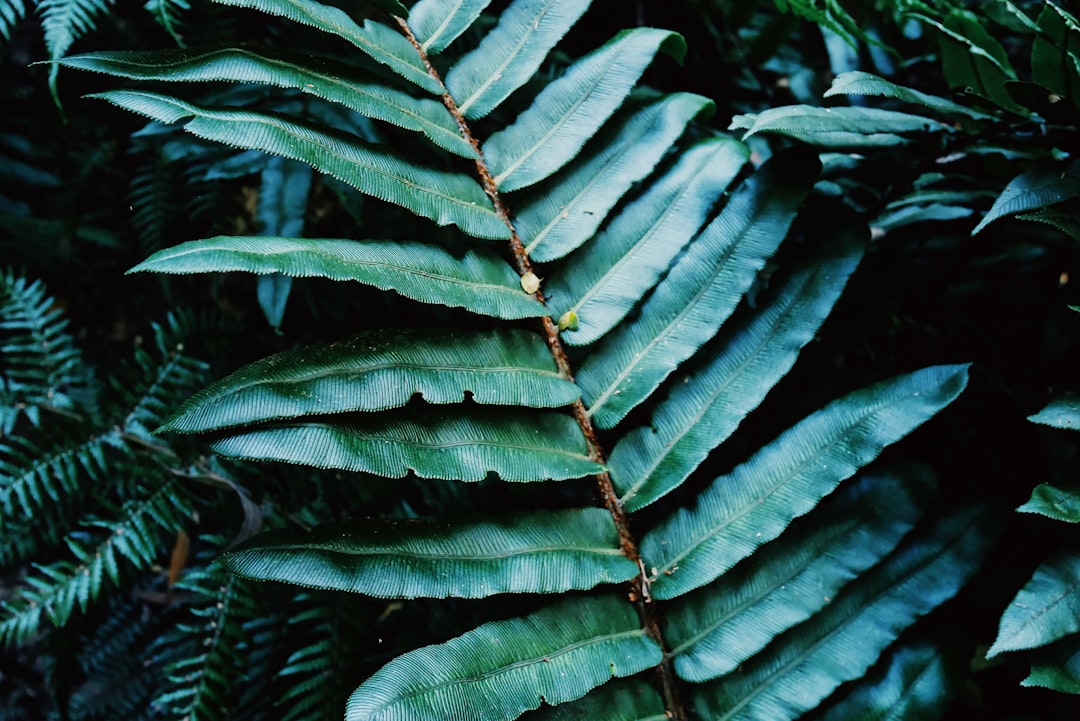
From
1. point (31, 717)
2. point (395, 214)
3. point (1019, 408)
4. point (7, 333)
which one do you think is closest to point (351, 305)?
point (395, 214)

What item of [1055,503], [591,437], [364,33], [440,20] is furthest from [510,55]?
[1055,503]

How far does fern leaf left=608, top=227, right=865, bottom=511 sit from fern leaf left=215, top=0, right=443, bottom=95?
0.58 m

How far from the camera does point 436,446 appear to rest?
947 mm

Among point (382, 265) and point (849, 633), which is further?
point (849, 633)

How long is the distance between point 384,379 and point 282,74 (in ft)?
1.32

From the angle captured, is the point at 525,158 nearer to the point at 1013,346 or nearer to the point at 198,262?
the point at 198,262

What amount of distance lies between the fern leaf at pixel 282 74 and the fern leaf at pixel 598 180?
6.0 inches

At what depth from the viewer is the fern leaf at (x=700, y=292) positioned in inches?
43.4

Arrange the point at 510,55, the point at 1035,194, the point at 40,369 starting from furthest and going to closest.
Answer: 1. the point at 40,369
2. the point at 510,55
3. the point at 1035,194

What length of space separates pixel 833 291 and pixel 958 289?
0.51 metres

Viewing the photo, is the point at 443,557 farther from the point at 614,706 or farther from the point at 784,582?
the point at 784,582

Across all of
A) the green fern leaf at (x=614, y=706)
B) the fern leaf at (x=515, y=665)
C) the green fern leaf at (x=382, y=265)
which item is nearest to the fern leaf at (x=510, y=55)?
the green fern leaf at (x=382, y=265)

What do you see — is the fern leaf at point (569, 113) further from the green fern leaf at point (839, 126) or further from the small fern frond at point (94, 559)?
the small fern frond at point (94, 559)

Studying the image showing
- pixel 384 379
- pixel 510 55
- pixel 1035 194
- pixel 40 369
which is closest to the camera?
pixel 384 379
